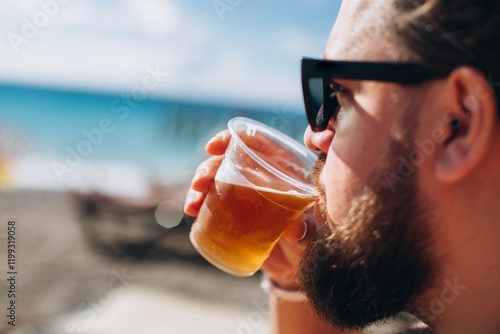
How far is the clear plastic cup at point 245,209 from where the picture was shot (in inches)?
61.1

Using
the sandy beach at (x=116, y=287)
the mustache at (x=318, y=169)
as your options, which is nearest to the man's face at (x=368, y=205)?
the mustache at (x=318, y=169)

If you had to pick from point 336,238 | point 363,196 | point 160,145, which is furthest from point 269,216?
point 160,145

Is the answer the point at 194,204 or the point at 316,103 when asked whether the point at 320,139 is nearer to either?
the point at 316,103

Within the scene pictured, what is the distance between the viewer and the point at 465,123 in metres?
1.20

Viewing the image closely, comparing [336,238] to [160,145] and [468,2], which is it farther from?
[160,145]

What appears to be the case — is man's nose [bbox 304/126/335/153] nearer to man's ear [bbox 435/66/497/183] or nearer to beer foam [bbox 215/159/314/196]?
beer foam [bbox 215/159/314/196]

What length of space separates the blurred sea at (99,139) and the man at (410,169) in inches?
265

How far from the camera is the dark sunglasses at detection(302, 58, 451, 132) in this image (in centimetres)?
126

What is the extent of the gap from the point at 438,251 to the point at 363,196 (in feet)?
0.96

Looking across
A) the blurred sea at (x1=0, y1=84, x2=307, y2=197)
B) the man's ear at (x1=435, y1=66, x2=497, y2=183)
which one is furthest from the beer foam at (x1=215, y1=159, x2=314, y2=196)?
the blurred sea at (x1=0, y1=84, x2=307, y2=197)

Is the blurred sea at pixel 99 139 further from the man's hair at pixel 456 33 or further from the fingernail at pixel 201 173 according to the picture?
the man's hair at pixel 456 33

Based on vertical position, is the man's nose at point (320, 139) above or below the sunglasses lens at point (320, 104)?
below

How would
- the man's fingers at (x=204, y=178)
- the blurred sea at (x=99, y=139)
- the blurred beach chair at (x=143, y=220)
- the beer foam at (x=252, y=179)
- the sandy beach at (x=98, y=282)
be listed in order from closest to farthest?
the beer foam at (x=252, y=179) → the man's fingers at (x=204, y=178) → the sandy beach at (x=98, y=282) → the blurred beach chair at (x=143, y=220) → the blurred sea at (x=99, y=139)

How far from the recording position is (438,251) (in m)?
1.33
